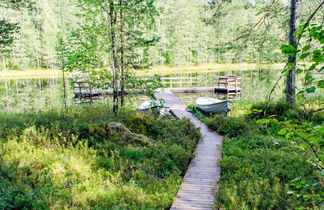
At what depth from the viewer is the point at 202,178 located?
670 cm

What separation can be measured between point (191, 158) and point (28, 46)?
5710 cm

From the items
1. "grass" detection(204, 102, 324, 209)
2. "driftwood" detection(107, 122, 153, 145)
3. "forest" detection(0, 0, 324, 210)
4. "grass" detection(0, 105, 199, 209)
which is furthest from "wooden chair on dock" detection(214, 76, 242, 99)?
"driftwood" detection(107, 122, 153, 145)

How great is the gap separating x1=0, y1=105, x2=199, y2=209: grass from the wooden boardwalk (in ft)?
0.78

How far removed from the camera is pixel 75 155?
7414mm

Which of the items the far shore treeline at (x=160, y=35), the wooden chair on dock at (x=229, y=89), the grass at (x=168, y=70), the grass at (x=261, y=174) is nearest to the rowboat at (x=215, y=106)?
the grass at (x=261, y=174)

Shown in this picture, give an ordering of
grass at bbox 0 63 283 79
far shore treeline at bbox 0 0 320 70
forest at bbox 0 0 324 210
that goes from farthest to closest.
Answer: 1. far shore treeline at bbox 0 0 320 70
2. grass at bbox 0 63 283 79
3. forest at bbox 0 0 324 210

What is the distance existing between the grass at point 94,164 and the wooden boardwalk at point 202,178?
9.3 inches

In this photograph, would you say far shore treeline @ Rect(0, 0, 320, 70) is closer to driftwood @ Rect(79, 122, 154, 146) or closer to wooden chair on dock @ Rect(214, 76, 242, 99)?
wooden chair on dock @ Rect(214, 76, 242, 99)

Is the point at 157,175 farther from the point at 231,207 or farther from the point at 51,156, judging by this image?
the point at 51,156

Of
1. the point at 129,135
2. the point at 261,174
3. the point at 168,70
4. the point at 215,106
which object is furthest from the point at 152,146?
the point at 168,70

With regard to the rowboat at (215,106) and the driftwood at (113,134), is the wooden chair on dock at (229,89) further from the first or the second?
the driftwood at (113,134)

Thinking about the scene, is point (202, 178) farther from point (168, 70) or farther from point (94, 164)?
point (168, 70)

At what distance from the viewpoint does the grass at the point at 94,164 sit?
5.45m

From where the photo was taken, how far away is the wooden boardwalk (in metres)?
5.53
